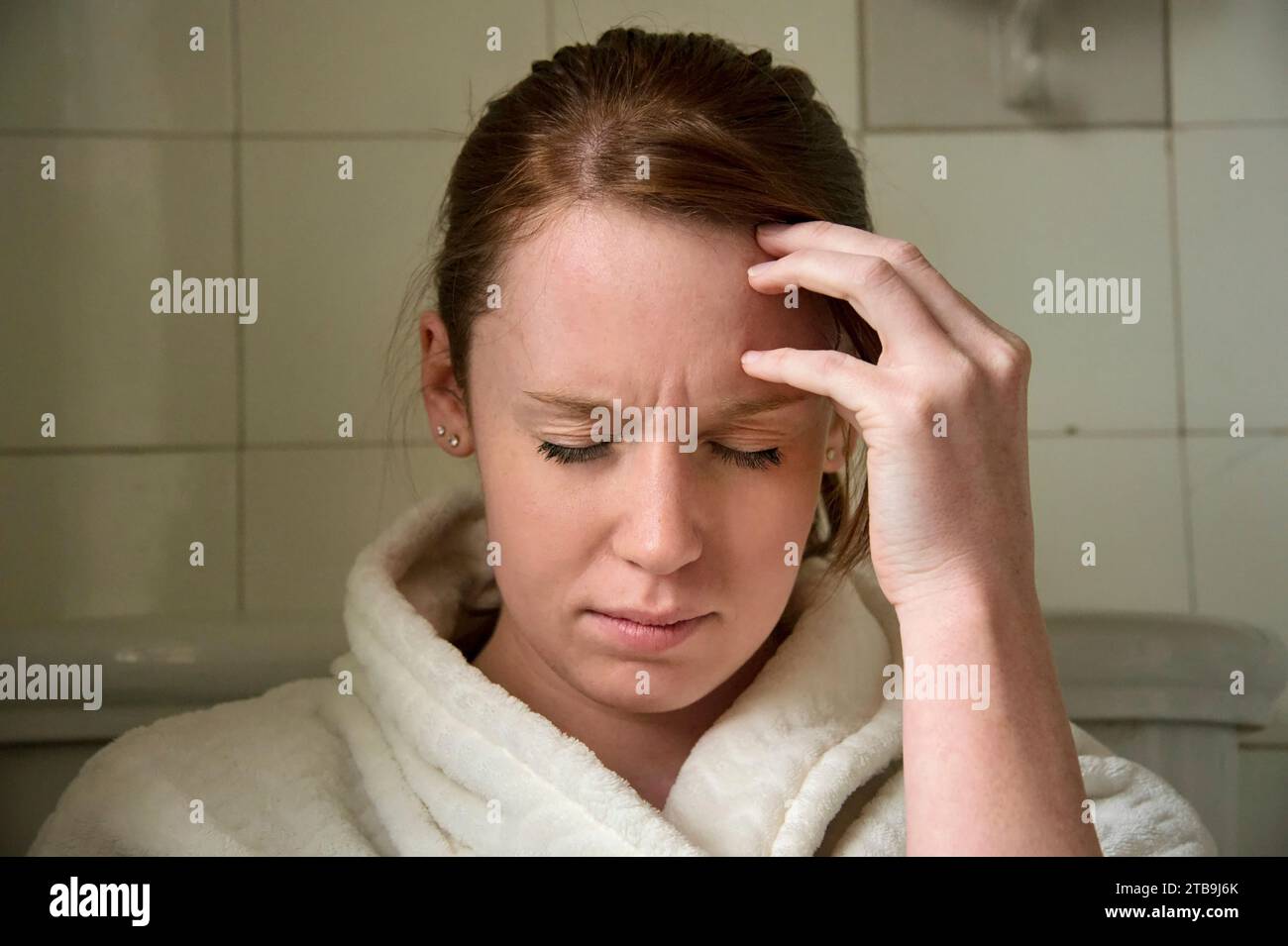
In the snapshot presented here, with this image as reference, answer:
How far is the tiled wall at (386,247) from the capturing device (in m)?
0.82

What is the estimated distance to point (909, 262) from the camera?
0.62 metres

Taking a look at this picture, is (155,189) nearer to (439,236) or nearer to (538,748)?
(439,236)

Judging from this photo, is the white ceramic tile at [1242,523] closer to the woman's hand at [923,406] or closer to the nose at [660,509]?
the woman's hand at [923,406]

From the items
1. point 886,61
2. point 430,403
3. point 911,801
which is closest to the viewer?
point 911,801

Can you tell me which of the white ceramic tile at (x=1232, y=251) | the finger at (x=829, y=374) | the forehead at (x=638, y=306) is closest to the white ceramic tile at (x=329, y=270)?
the forehead at (x=638, y=306)

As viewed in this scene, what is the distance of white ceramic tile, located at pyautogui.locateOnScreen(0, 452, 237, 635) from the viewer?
838 mm

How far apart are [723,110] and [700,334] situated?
148 mm

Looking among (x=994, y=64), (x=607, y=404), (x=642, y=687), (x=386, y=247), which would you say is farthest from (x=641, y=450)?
(x=994, y=64)

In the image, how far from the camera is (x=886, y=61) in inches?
32.5

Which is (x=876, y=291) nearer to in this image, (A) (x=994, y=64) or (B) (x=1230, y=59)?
(A) (x=994, y=64)

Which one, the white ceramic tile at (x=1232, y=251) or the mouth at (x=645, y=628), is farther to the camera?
the white ceramic tile at (x=1232, y=251)

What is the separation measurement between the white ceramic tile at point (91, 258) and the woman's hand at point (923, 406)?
0.46m

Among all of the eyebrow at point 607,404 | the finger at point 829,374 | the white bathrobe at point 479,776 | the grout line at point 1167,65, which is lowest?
the white bathrobe at point 479,776
